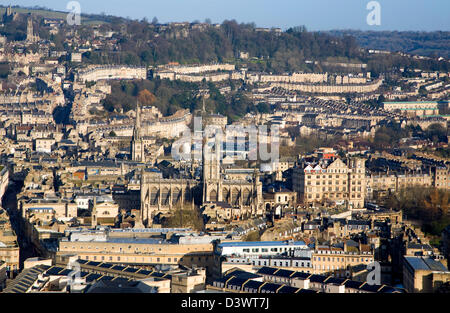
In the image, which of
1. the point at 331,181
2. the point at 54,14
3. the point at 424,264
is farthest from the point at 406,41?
the point at 424,264

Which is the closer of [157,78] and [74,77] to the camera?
[74,77]

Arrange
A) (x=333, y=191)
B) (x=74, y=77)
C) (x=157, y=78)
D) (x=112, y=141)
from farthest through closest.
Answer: (x=157, y=78), (x=74, y=77), (x=112, y=141), (x=333, y=191)

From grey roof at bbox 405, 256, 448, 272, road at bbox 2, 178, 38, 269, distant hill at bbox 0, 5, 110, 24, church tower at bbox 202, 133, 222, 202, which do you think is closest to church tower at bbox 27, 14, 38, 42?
distant hill at bbox 0, 5, 110, 24

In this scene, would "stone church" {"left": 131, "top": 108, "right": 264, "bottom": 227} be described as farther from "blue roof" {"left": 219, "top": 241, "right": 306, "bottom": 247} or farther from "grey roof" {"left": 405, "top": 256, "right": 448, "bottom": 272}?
"grey roof" {"left": 405, "top": 256, "right": 448, "bottom": 272}

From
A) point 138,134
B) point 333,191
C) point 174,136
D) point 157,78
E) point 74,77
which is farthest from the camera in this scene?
point 157,78

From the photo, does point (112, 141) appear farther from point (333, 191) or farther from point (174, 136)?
point (333, 191)

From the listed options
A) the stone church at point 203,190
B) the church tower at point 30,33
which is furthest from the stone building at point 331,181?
the church tower at point 30,33

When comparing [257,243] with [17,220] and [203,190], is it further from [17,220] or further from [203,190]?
[17,220]
